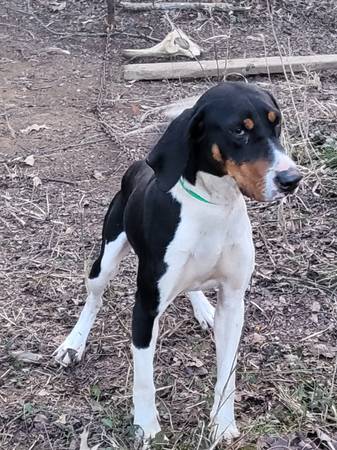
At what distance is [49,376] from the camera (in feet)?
13.0

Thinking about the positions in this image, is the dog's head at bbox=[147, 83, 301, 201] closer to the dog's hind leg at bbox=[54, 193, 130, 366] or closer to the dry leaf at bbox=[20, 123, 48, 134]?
the dog's hind leg at bbox=[54, 193, 130, 366]

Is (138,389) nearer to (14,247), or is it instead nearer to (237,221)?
(237,221)

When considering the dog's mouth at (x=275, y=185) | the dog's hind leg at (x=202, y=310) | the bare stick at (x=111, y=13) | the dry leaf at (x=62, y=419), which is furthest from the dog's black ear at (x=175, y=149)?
the bare stick at (x=111, y=13)

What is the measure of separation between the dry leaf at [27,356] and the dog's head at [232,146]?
4.27ft

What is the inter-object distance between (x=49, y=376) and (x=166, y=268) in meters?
1.02

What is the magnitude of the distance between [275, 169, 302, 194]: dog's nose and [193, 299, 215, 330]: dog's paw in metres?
1.53

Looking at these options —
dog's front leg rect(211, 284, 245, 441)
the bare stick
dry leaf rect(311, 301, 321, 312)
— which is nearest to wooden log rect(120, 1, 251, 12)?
the bare stick

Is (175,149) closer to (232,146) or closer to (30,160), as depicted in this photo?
(232,146)

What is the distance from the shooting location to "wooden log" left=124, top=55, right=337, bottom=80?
23.6ft

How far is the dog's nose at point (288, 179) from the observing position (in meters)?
2.81

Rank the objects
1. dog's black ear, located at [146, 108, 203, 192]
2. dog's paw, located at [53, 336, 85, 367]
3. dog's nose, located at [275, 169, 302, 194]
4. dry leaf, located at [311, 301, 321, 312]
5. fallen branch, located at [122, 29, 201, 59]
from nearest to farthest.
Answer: dog's nose, located at [275, 169, 302, 194]
dog's black ear, located at [146, 108, 203, 192]
dog's paw, located at [53, 336, 85, 367]
dry leaf, located at [311, 301, 321, 312]
fallen branch, located at [122, 29, 201, 59]

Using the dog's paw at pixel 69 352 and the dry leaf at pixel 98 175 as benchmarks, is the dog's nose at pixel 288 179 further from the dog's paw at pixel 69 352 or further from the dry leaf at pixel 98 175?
the dry leaf at pixel 98 175

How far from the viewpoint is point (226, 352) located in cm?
344

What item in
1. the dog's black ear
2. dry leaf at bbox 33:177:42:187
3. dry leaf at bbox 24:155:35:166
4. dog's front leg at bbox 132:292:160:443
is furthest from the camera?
dry leaf at bbox 24:155:35:166
